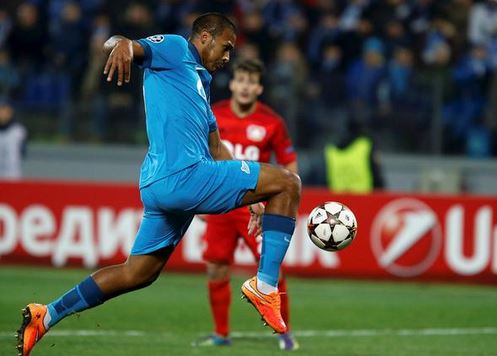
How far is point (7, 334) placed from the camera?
9.05 metres

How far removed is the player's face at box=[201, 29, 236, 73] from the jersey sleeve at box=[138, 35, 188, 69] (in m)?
0.19

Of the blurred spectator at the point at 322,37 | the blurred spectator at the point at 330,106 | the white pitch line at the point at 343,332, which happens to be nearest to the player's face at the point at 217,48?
the white pitch line at the point at 343,332

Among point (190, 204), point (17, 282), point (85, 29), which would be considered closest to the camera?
point (190, 204)

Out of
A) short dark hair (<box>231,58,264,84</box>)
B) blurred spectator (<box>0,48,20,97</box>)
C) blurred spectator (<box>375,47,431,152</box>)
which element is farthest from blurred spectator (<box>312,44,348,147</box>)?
short dark hair (<box>231,58,264,84</box>)

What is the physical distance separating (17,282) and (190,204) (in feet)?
22.0

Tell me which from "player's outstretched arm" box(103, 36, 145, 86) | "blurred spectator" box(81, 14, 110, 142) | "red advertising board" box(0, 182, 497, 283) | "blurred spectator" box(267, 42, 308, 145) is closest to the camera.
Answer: "player's outstretched arm" box(103, 36, 145, 86)

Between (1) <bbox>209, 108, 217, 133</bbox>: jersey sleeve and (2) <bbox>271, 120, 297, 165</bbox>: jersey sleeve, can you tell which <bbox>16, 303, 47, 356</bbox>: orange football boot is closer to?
(1) <bbox>209, 108, 217, 133</bbox>: jersey sleeve

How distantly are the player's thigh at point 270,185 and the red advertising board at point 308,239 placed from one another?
275 inches

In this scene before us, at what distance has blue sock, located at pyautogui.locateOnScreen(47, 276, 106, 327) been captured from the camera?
23.8 ft

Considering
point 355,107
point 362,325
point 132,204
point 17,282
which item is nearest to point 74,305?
point 362,325

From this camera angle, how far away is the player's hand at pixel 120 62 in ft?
20.7

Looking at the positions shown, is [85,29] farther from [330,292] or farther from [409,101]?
[330,292]

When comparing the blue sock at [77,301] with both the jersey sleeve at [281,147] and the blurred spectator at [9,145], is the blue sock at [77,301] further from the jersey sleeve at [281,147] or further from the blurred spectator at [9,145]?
the blurred spectator at [9,145]

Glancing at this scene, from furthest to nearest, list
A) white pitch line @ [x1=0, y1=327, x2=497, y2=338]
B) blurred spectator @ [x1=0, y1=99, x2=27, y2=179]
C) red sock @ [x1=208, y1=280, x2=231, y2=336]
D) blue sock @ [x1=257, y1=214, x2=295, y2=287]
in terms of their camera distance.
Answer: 1. blurred spectator @ [x1=0, y1=99, x2=27, y2=179]
2. white pitch line @ [x1=0, y1=327, x2=497, y2=338]
3. red sock @ [x1=208, y1=280, x2=231, y2=336]
4. blue sock @ [x1=257, y1=214, x2=295, y2=287]
